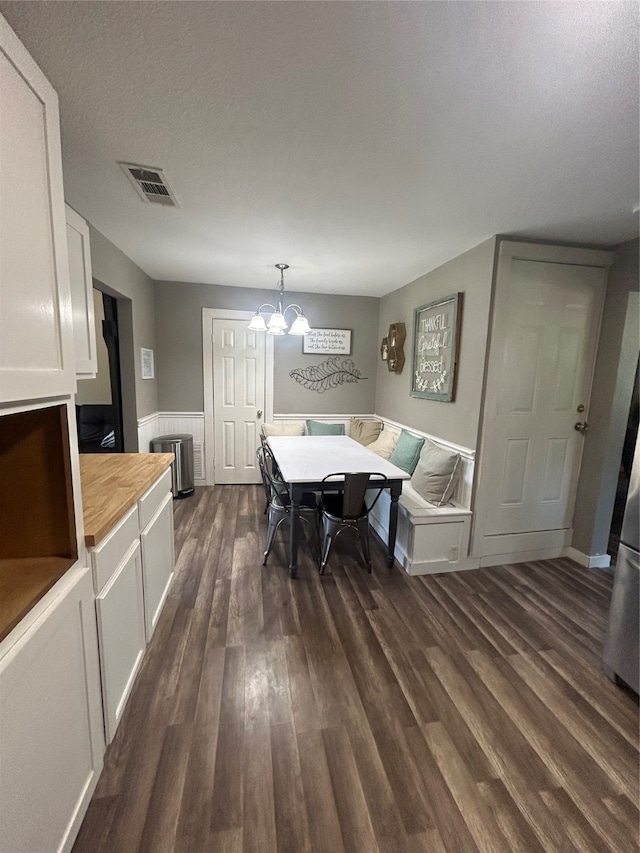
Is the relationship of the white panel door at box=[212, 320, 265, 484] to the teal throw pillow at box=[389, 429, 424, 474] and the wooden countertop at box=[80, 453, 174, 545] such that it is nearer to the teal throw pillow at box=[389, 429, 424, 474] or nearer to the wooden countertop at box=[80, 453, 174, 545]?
the teal throw pillow at box=[389, 429, 424, 474]

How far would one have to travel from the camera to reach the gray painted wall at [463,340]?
2.46m

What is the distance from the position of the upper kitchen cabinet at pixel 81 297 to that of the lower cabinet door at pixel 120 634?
839 millimetres

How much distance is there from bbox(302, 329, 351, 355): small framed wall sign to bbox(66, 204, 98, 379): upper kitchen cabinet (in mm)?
2950

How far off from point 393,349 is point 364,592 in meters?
2.55

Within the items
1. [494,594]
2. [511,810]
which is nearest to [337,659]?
[511,810]

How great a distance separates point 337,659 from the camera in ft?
5.79

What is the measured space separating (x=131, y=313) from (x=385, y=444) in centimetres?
283

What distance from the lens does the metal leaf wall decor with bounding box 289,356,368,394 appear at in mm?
4426

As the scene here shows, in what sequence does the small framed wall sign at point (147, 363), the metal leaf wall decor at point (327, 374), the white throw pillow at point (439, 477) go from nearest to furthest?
the white throw pillow at point (439, 477), the small framed wall sign at point (147, 363), the metal leaf wall decor at point (327, 374)

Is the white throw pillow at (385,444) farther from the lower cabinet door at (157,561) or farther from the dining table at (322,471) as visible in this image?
the lower cabinet door at (157,561)

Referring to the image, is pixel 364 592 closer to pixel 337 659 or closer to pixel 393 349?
pixel 337 659

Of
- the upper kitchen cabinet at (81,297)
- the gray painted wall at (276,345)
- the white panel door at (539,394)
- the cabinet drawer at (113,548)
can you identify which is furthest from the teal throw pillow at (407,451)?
the upper kitchen cabinet at (81,297)

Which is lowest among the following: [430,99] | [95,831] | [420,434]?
[95,831]

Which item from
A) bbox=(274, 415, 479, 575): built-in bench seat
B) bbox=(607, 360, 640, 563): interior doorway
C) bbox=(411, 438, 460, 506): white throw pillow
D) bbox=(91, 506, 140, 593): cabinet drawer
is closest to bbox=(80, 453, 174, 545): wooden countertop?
bbox=(91, 506, 140, 593): cabinet drawer
